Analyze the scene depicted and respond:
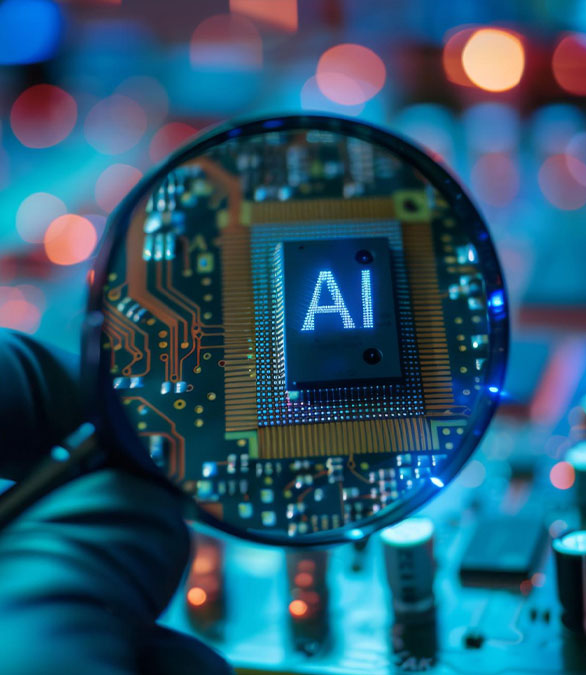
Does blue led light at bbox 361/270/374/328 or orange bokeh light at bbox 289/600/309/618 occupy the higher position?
blue led light at bbox 361/270/374/328

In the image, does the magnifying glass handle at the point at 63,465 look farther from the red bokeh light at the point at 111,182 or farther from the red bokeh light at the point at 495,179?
the red bokeh light at the point at 495,179

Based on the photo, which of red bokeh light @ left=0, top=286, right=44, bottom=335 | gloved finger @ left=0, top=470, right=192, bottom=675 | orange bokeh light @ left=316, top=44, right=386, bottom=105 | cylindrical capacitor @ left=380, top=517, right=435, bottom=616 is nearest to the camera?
gloved finger @ left=0, top=470, right=192, bottom=675

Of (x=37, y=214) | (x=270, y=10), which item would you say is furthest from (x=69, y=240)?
(x=270, y=10)

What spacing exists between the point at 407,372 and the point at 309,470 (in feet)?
0.43

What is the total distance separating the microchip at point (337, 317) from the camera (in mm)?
566

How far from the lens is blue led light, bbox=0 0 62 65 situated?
308 centimetres

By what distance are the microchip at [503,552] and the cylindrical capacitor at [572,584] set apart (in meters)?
0.09

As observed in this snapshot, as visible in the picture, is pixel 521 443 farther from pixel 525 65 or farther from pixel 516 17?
pixel 525 65

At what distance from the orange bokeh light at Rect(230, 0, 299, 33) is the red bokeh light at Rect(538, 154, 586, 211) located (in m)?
1.49

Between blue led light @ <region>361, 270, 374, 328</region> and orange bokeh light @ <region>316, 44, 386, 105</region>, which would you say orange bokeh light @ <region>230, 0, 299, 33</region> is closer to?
orange bokeh light @ <region>316, 44, 386, 105</region>

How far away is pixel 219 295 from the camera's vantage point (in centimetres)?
61

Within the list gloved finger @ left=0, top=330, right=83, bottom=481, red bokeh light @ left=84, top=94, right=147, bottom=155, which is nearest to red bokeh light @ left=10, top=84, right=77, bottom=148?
red bokeh light @ left=84, top=94, right=147, bottom=155

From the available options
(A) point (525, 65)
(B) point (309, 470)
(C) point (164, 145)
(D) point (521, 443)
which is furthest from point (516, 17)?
(B) point (309, 470)

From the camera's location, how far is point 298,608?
759 mm
